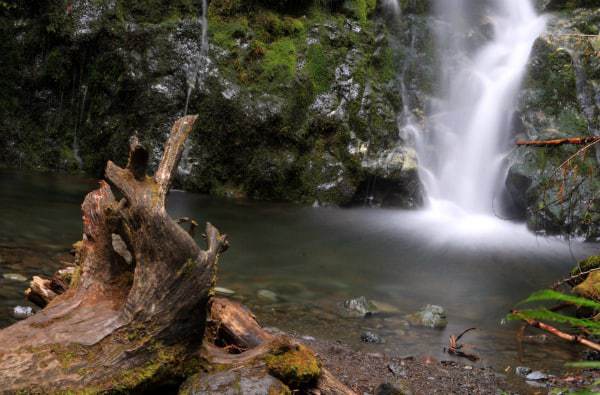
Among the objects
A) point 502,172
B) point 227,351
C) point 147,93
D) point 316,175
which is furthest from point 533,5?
point 227,351

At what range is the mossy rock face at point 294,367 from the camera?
103 inches

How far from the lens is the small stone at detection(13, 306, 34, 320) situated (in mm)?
4309

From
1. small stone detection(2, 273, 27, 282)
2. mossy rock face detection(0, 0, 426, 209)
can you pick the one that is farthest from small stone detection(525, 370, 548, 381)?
mossy rock face detection(0, 0, 426, 209)

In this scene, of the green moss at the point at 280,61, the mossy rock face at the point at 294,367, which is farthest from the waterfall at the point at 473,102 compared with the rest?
the mossy rock face at the point at 294,367

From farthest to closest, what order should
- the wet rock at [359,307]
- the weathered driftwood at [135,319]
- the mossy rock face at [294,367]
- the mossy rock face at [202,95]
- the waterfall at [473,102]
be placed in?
1. the waterfall at [473,102]
2. the mossy rock face at [202,95]
3. the wet rock at [359,307]
4. the mossy rock face at [294,367]
5. the weathered driftwood at [135,319]

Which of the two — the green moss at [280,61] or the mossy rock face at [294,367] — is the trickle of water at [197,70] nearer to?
the green moss at [280,61]

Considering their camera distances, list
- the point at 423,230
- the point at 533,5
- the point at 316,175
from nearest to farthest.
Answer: the point at 423,230
the point at 316,175
the point at 533,5

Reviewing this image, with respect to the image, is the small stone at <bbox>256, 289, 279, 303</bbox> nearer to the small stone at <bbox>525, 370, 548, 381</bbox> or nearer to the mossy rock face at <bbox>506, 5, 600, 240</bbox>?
the small stone at <bbox>525, 370, 548, 381</bbox>

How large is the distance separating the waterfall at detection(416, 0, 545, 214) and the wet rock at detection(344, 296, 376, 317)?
744cm

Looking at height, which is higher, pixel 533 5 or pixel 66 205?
pixel 533 5

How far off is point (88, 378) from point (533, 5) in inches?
740

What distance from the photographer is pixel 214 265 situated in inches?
109

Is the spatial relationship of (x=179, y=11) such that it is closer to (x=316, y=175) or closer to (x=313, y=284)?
(x=316, y=175)

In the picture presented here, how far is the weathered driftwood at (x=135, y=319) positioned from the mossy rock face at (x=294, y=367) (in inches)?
1.6
